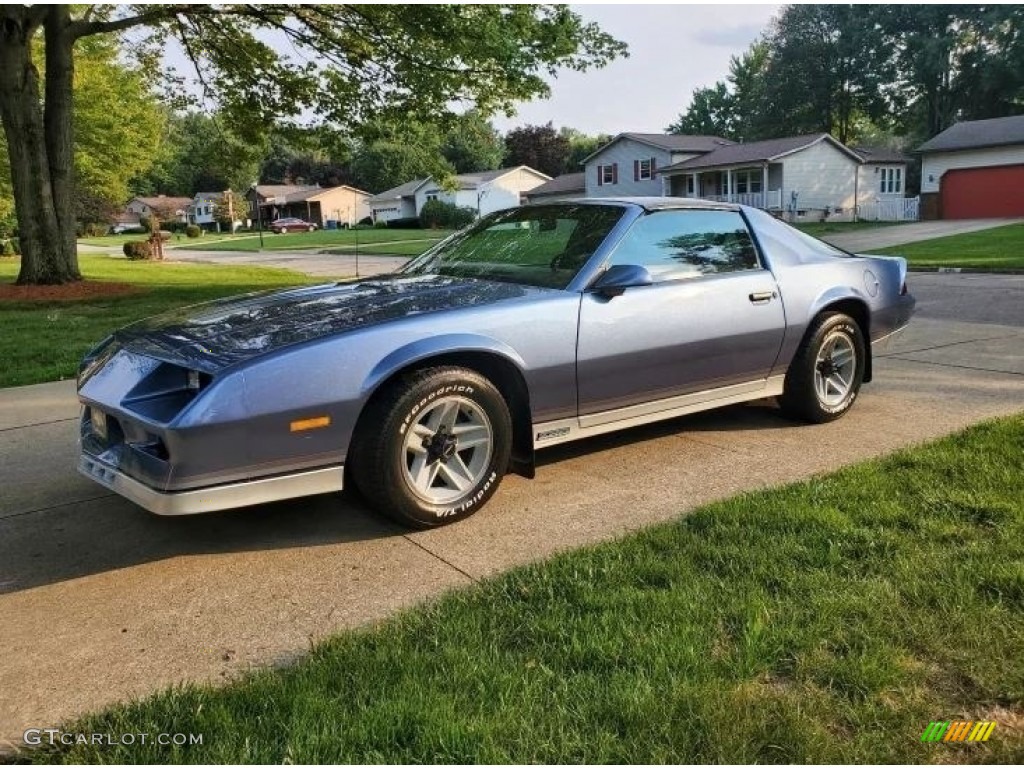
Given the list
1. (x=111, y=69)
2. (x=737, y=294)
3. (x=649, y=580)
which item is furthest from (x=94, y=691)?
(x=111, y=69)

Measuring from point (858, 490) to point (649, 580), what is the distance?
1.37 meters

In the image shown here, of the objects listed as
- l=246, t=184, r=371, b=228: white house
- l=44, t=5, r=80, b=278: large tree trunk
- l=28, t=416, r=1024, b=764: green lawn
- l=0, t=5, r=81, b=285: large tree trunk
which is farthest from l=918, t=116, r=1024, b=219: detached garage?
l=246, t=184, r=371, b=228: white house

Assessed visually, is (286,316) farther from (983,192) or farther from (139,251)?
(983,192)

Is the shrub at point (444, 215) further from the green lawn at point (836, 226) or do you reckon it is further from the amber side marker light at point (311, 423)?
the amber side marker light at point (311, 423)

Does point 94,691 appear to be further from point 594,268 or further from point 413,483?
point 594,268

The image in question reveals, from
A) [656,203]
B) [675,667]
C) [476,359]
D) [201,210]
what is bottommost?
[675,667]

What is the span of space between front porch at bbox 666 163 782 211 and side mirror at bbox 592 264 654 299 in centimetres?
3694

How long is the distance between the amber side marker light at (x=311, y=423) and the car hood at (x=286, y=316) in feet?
1.03

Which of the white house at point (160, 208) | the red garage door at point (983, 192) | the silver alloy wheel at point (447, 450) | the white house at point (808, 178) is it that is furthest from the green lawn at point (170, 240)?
the silver alloy wheel at point (447, 450)

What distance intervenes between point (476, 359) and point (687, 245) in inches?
62.7

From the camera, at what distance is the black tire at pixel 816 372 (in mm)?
5211

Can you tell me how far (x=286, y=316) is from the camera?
13.0 feet

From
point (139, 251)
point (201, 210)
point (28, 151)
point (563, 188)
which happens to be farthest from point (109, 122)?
point (201, 210)

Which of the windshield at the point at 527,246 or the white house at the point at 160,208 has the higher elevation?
the white house at the point at 160,208
